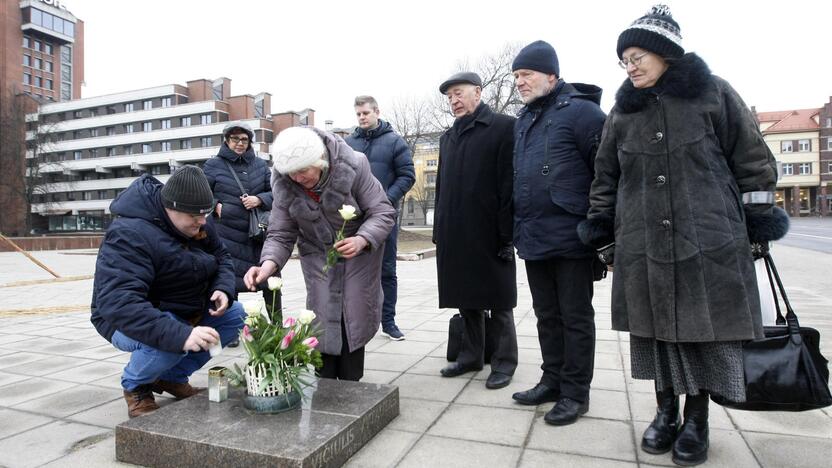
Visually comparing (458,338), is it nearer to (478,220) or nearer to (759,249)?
(478,220)

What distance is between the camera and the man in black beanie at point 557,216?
9.25 feet

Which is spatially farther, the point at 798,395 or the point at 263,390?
the point at 263,390

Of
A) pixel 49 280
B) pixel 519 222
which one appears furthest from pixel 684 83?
pixel 49 280

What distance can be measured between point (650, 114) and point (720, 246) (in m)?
0.64

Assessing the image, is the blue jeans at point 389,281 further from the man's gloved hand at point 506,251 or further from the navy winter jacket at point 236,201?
the man's gloved hand at point 506,251

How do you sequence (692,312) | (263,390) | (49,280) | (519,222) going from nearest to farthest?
(692,312)
(263,390)
(519,222)
(49,280)

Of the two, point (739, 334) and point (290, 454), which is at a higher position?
point (739, 334)

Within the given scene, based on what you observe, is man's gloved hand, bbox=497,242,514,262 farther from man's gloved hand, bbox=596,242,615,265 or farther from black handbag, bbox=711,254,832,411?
black handbag, bbox=711,254,832,411

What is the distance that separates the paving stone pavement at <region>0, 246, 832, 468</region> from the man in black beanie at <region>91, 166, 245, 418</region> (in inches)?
13.0

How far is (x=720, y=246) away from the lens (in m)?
2.12

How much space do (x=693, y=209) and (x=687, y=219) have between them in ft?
0.15

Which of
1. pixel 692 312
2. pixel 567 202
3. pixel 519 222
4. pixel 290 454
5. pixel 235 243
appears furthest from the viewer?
pixel 235 243

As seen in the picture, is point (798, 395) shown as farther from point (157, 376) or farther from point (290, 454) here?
point (157, 376)

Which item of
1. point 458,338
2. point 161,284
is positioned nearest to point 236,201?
point 161,284
